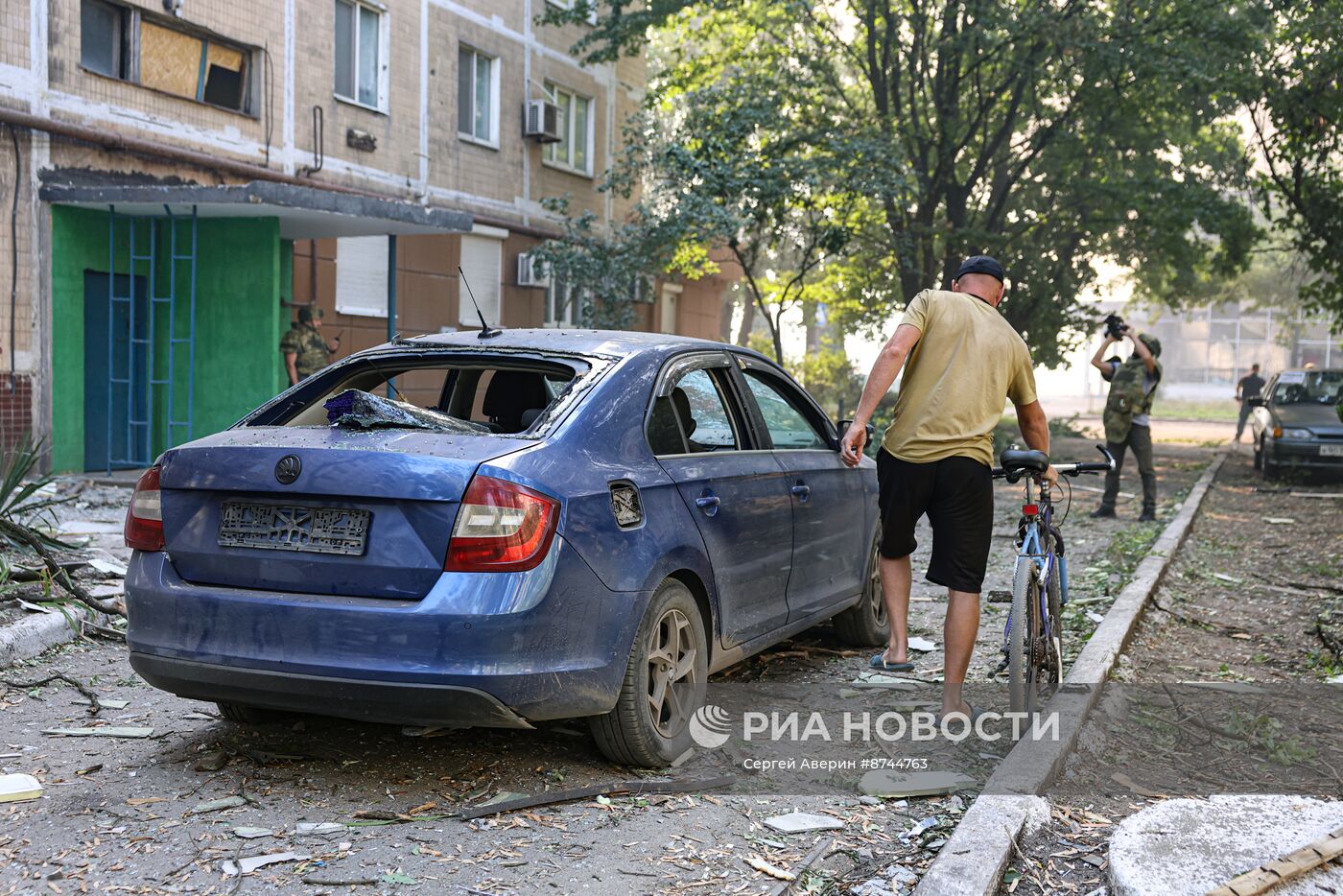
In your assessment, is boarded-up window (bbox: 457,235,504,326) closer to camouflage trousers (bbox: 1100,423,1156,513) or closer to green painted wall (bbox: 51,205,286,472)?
green painted wall (bbox: 51,205,286,472)

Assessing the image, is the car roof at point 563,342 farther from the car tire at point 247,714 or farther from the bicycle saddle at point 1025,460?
the car tire at point 247,714

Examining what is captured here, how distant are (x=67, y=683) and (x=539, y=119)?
684 inches

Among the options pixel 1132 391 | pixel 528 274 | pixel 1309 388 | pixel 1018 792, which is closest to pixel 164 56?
pixel 528 274

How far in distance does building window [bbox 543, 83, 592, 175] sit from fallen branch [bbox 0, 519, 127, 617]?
16.5 metres

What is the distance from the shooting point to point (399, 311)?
18.9 meters

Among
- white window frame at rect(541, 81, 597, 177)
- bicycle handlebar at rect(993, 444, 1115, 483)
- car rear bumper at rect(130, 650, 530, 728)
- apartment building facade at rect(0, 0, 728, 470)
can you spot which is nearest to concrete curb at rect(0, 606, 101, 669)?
car rear bumper at rect(130, 650, 530, 728)

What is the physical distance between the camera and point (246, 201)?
12.6 m

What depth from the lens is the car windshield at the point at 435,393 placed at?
4.43 m

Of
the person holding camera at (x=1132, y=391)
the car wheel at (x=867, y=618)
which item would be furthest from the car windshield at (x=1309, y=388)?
the car wheel at (x=867, y=618)

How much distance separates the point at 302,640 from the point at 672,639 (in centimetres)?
130

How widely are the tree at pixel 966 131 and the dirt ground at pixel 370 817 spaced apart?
13.6m

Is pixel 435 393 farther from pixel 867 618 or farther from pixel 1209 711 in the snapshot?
pixel 1209 711

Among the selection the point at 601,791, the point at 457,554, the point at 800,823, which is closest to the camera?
the point at 457,554

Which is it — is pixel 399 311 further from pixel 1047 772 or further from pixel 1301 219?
pixel 1047 772
